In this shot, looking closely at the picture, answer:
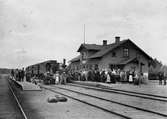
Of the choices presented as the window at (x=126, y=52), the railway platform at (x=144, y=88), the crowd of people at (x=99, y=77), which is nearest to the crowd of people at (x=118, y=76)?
the crowd of people at (x=99, y=77)

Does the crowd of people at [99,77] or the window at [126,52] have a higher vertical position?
the window at [126,52]

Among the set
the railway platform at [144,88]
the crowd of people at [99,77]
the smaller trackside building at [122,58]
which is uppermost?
the smaller trackside building at [122,58]

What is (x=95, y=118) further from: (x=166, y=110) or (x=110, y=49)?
(x=110, y=49)

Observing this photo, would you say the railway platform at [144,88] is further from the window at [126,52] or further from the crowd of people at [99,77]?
the window at [126,52]

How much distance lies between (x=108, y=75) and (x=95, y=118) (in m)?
20.7

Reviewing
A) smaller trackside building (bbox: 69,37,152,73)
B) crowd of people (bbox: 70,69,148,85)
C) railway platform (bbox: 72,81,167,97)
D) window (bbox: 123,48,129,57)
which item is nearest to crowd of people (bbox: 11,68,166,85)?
crowd of people (bbox: 70,69,148,85)

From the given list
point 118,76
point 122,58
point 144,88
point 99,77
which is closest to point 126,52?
point 122,58

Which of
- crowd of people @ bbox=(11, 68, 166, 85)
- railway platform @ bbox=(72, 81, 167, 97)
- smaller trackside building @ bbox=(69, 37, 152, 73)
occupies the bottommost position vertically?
railway platform @ bbox=(72, 81, 167, 97)

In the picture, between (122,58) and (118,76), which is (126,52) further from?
(118,76)

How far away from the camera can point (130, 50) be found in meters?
49.8

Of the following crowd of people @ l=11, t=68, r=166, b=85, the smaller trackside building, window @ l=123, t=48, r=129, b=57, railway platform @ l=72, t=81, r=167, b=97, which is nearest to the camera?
railway platform @ l=72, t=81, r=167, b=97

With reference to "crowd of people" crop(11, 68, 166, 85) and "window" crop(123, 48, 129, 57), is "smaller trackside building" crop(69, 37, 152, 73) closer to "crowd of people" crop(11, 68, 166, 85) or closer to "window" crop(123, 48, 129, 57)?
"window" crop(123, 48, 129, 57)

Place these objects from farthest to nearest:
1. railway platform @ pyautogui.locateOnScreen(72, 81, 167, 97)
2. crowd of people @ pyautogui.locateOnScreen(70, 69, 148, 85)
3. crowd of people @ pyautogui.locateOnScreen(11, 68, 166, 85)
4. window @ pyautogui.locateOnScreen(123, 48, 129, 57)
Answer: window @ pyautogui.locateOnScreen(123, 48, 129, 57) → crowd of people @ pyautogui.locateOnScreen(11, 68, 166, 85) → crowd of people @ pyautogui.locateOnScreen(70, 69, 148, 85) → railway platform @ pyautogui.locateOnScreen(72, 81, 167, 97)

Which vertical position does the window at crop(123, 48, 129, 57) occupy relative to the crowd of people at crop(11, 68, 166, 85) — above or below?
above
